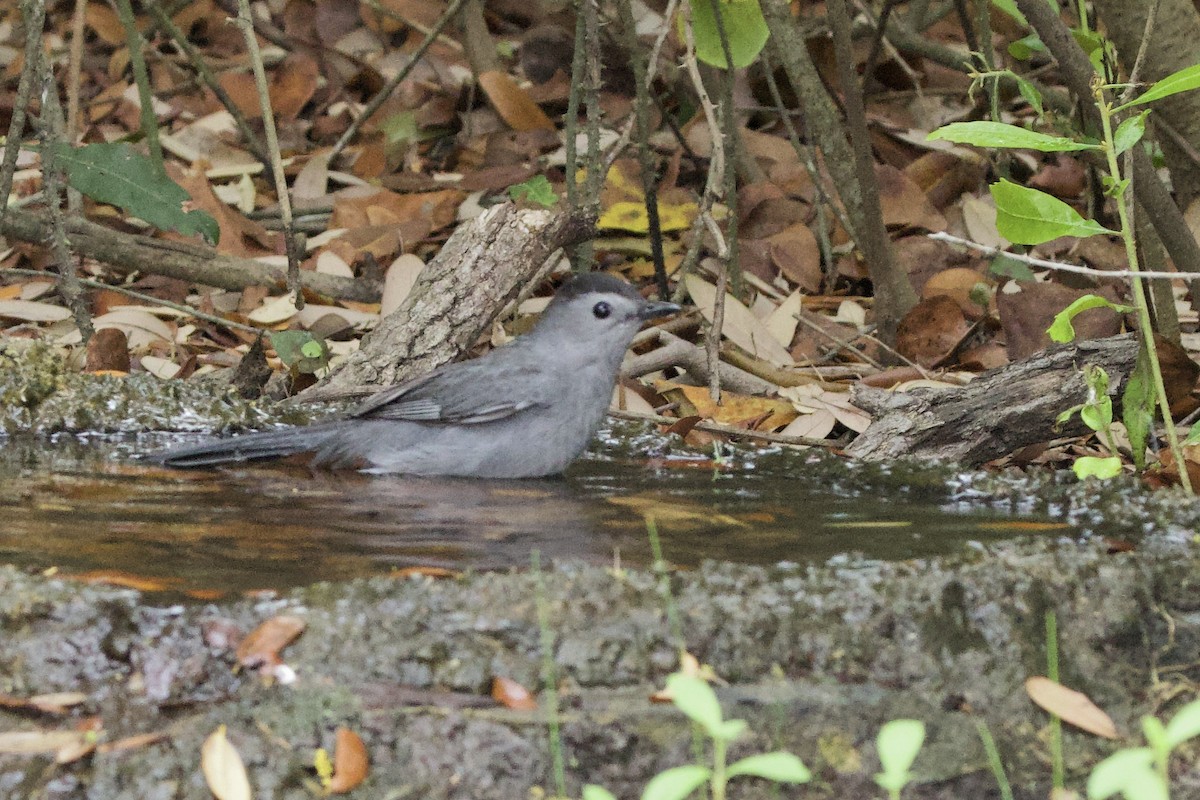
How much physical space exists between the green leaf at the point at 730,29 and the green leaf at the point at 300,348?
A: 1.62 meters

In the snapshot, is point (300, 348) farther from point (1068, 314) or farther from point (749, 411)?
point (1068, 314)

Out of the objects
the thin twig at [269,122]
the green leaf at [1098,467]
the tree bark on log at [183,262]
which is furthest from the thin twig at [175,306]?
the green leaf at [1098,467]

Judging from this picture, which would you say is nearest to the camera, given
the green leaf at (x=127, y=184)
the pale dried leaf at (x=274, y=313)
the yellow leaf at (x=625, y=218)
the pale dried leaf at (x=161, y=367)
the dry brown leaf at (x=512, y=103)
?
the green leaf at (x=127, y=184)

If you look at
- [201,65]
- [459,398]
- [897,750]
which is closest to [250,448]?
[459,398]

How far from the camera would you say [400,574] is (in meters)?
2.46

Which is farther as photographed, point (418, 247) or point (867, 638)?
point (418, 247)

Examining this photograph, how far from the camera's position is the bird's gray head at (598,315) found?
4383mm

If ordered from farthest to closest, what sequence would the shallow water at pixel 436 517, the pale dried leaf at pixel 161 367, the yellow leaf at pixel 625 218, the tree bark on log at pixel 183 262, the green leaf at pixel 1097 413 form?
the yellow leaf at pixel 625 218 → the tree bark on log at pixel 183 262 → the pale dried leaf at pixel 161 367 → the green leaf at pixel 1097 413 → the shallow water at pixel 436 517

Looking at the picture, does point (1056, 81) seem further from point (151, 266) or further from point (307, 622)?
point (307, 622)

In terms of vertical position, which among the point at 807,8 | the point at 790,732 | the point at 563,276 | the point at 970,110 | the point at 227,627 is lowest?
the point at 790,732

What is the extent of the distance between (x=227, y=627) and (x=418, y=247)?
450 centimetres

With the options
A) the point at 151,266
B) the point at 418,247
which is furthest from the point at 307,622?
the point at 418,247

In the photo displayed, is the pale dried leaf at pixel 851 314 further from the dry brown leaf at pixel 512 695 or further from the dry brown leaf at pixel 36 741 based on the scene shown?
the dry brown leaf at pixel 36 741

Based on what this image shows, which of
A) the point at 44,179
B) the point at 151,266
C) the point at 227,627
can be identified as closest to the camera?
the point at 227,627
